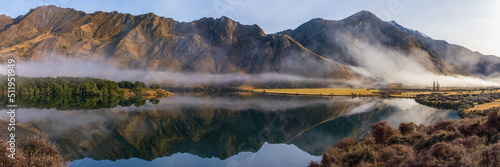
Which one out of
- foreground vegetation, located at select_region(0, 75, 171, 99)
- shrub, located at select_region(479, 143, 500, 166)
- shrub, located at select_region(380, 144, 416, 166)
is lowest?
shrub, located at select_region(380, 144, 416, 166)

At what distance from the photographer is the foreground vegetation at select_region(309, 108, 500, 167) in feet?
33.2

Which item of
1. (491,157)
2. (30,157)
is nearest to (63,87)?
(30,157)

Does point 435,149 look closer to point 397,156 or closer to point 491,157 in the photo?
point 397,156

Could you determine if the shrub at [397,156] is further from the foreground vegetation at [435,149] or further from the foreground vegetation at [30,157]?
the foreground vegetation at [30,157]

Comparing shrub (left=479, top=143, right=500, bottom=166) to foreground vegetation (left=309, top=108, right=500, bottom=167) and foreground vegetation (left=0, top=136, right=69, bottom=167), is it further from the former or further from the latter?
foreground vegetation (left=0, top=136, right=69, bottom=167)

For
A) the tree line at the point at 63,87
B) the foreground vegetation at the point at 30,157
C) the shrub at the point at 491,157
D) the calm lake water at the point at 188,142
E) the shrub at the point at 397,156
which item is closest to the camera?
the shrub at the point at 491,157

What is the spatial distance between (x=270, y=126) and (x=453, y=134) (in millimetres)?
30516

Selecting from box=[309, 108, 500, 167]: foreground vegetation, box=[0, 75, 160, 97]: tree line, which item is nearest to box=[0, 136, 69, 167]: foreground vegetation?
box=[309, 108, 500, 167]: foreground vegetation

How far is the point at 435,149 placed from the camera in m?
12.4

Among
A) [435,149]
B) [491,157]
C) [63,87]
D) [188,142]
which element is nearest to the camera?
[491,157]

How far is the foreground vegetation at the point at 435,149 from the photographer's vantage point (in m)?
10.1

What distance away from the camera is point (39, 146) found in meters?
15.0

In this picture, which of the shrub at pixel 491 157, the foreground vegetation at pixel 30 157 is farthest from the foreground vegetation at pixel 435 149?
the foreground vegetation at pixel 30 157

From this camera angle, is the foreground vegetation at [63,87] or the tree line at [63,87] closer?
the foreground vegetation at [63,87]
